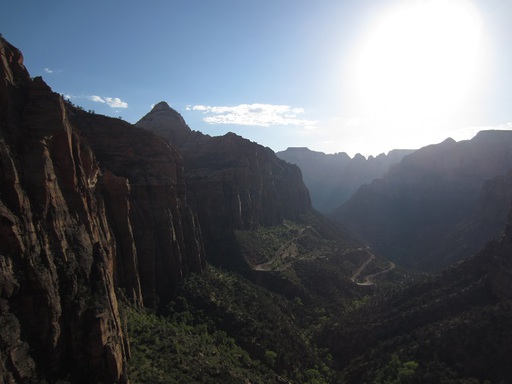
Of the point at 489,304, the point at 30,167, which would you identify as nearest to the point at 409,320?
the point at 489,304

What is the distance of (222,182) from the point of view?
3912 inches

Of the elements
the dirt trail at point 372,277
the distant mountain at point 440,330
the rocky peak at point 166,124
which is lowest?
the dirt trail at point 372,277

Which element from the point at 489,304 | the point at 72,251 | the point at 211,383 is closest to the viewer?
the point at 72,251

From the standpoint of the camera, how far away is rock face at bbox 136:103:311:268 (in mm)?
93125

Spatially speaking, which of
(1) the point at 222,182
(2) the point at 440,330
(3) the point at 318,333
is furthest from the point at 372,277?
(2) the point at 440,330

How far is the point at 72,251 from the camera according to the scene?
111ft

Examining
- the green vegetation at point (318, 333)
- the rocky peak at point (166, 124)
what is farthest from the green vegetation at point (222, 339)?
the rocky peak at point (166, 124)

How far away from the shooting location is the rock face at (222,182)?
9312 cm

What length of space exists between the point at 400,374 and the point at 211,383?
24.7 metres

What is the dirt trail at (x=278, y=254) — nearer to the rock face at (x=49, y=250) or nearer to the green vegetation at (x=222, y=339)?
the green vegetation at (x=222, y=339)

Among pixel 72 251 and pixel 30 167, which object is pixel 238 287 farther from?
pixel 30 167

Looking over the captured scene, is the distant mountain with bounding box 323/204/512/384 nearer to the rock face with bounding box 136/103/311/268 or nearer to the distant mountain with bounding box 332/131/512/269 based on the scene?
the rock face with bounding box 136/103/311/268

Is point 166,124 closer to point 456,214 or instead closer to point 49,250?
point 49,250

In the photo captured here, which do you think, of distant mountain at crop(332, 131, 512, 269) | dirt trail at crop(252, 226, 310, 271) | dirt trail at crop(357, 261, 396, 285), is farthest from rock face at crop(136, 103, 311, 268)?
distant mountain at crop(332, 131, 512, 269)
